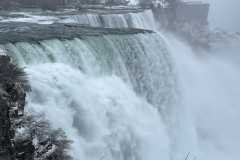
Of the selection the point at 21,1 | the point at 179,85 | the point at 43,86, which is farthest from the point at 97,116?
the point at 21,1

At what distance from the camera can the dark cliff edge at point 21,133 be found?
614 cm

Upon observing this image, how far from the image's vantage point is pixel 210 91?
24.9m

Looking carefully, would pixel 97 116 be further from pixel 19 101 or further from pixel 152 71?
pixel 152 71

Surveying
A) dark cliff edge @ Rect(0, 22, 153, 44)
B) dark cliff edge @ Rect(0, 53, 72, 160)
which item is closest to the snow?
dark cliff edge @ Rect(0, 22, 153, 44)

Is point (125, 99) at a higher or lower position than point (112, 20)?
lower

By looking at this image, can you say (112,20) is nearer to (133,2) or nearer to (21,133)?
(133,2)

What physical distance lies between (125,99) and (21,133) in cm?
665

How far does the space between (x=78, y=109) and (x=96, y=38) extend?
17.6 ft

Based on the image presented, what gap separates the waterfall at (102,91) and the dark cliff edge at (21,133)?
47.4 inches

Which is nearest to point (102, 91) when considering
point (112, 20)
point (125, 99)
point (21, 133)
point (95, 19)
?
point (125, 99)

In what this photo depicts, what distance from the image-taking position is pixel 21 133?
6355 mm

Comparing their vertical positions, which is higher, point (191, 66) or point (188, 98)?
point (191, 66)

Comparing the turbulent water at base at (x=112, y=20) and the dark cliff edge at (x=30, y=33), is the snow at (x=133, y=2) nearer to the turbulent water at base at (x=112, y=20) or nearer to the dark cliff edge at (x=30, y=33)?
the turbulent water at base at (x=112, y=20)

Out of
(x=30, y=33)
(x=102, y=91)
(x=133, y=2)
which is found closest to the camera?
(x=102, y=91)
